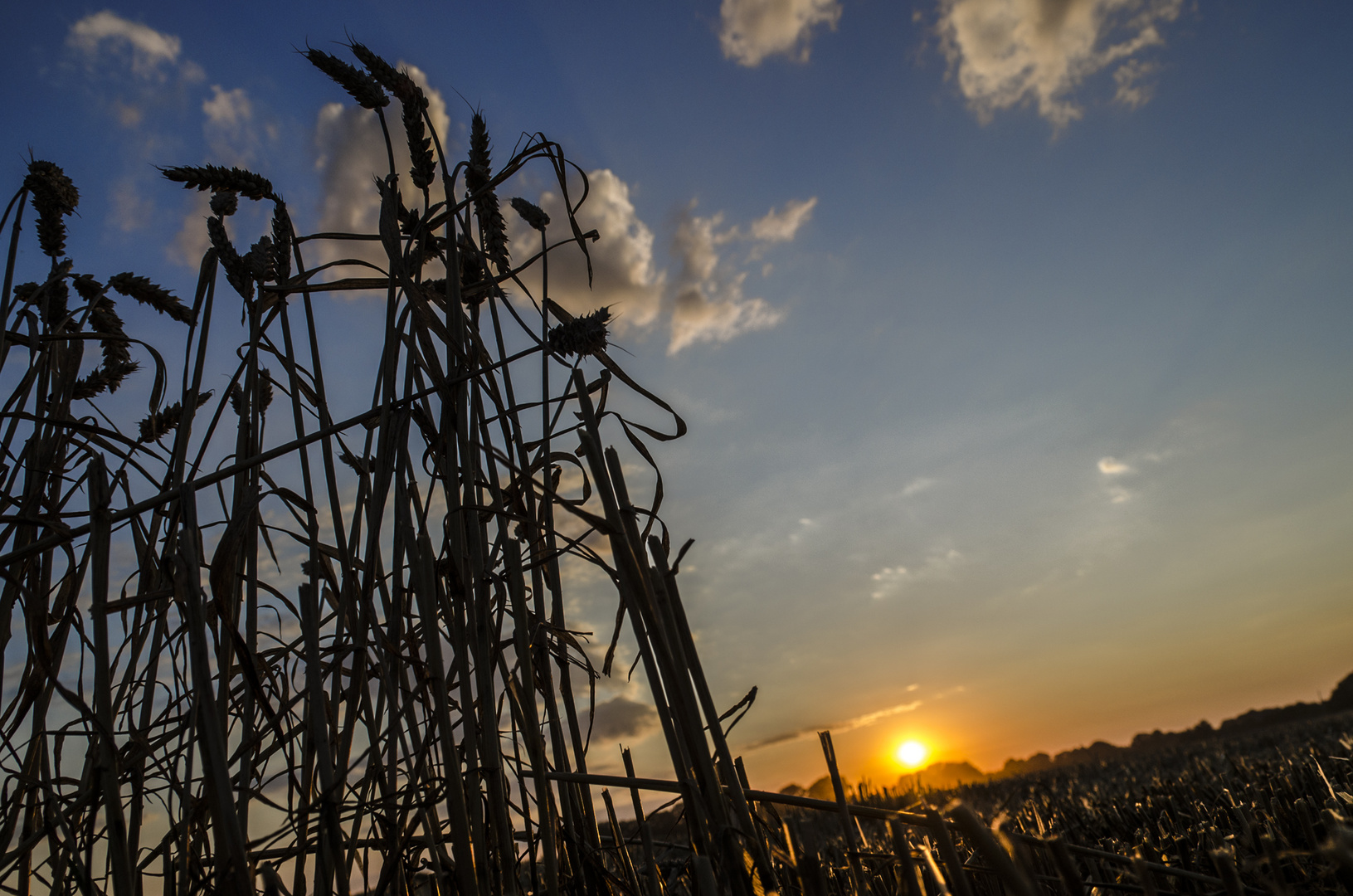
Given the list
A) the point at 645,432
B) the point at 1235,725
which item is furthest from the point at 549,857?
the point at 1235,725

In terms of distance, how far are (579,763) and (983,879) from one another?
3.13 ft

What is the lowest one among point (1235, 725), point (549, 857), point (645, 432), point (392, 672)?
point (1235, 725)

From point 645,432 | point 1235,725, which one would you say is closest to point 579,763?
point 645,432

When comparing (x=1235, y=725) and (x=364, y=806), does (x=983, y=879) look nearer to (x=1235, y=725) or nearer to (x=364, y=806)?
(x=364, y=806)

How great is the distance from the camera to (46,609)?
2.01 m

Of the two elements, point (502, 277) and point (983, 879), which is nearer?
point (983, 879)

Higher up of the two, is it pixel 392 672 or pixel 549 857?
pixel 392 672

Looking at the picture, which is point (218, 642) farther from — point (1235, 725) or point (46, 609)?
point (1235, 725)

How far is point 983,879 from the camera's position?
5.37 feet

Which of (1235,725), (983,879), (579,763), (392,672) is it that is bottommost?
(1235,725)

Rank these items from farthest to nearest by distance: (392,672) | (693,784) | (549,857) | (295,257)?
(295,257), (392,672), (549,857), (693,784)

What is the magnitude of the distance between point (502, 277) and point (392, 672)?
3.44 feet

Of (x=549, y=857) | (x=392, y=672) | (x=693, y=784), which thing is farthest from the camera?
(x=392, y=672)

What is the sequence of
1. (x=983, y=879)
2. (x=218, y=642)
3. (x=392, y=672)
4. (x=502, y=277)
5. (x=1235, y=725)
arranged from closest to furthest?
(x=392, y=672)
(x=983, y=879)
(x=218, y=642)
(x=502, y=277)
(x=1235, y=725)
